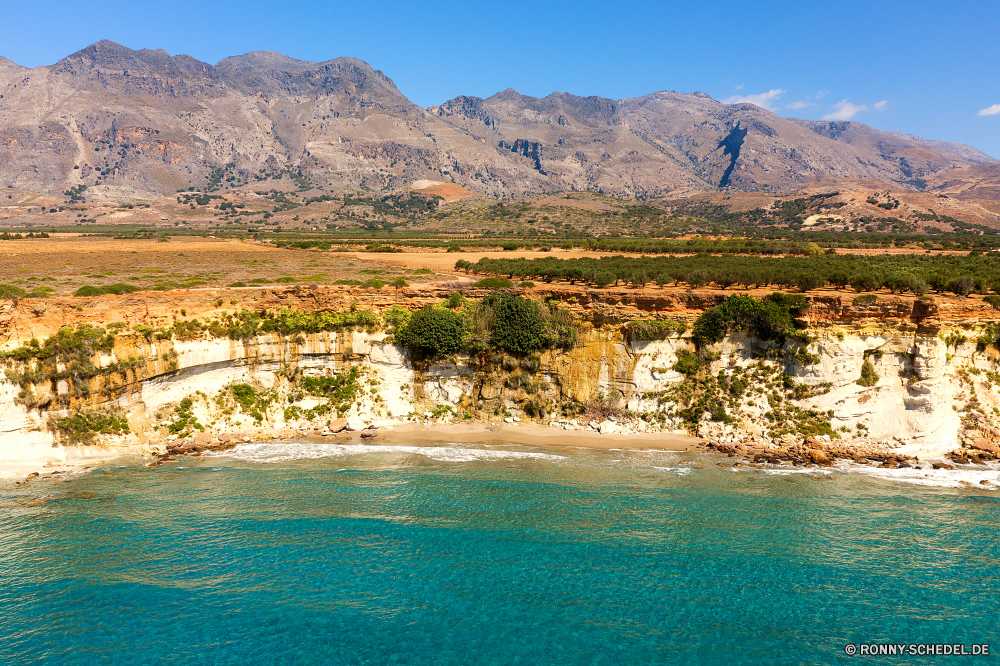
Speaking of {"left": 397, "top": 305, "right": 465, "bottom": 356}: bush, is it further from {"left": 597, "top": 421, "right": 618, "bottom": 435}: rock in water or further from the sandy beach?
{"left": 597, "top": 421, "right": 618, "bottom": 435}: rock in water

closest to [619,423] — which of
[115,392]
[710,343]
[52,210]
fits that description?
[710,343]

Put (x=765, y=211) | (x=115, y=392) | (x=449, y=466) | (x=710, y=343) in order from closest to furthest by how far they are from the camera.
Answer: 1. (x=449, y=466)
2. (x=115, y=392)
3. (x=710, y=343)
4. (x=765, y=211)

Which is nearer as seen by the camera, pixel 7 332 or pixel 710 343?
pixel 7 332

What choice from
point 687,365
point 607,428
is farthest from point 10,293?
point 687,365

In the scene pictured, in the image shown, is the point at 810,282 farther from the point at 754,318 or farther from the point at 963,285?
the point at 754,318

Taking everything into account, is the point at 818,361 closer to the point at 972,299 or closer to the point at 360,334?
the point at 972,299

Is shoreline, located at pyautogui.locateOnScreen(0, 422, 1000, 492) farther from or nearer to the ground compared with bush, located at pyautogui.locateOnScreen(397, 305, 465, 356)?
nearer to the ground

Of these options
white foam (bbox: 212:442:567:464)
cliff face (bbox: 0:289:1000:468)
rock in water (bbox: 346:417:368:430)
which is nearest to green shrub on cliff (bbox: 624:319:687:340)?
cliff face (bbox: 0:289:1000:468)

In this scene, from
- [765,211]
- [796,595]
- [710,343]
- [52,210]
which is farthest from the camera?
[52,210]
